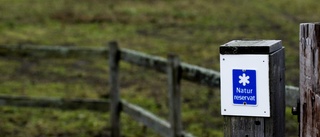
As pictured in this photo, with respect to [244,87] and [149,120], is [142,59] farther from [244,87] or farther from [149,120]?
[244,87]

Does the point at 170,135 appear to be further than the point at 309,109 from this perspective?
Yes

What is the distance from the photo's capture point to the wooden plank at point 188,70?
5578mm

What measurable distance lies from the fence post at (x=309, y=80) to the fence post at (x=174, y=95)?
11.6 feet

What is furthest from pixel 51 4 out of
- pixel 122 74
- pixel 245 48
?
pixel 245 48

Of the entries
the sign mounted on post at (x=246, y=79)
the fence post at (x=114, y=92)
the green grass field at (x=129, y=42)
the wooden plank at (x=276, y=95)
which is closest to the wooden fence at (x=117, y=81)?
the fence post at (x=114, y=92)

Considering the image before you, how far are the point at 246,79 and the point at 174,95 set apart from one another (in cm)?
361

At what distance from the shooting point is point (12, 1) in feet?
92.8

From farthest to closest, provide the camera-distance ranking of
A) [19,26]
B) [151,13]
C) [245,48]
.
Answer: [151,13], [19,26], [245,48]

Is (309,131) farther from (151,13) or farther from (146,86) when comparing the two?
(151,13)

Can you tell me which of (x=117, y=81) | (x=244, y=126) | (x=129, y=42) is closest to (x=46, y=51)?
(x=117, y=81)

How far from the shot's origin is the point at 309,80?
2.59 m

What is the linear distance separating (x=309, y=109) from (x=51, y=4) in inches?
1012

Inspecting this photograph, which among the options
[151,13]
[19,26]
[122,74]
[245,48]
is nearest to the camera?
[245,48]

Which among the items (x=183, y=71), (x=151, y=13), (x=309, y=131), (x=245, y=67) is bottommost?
(x=151, y=13)
